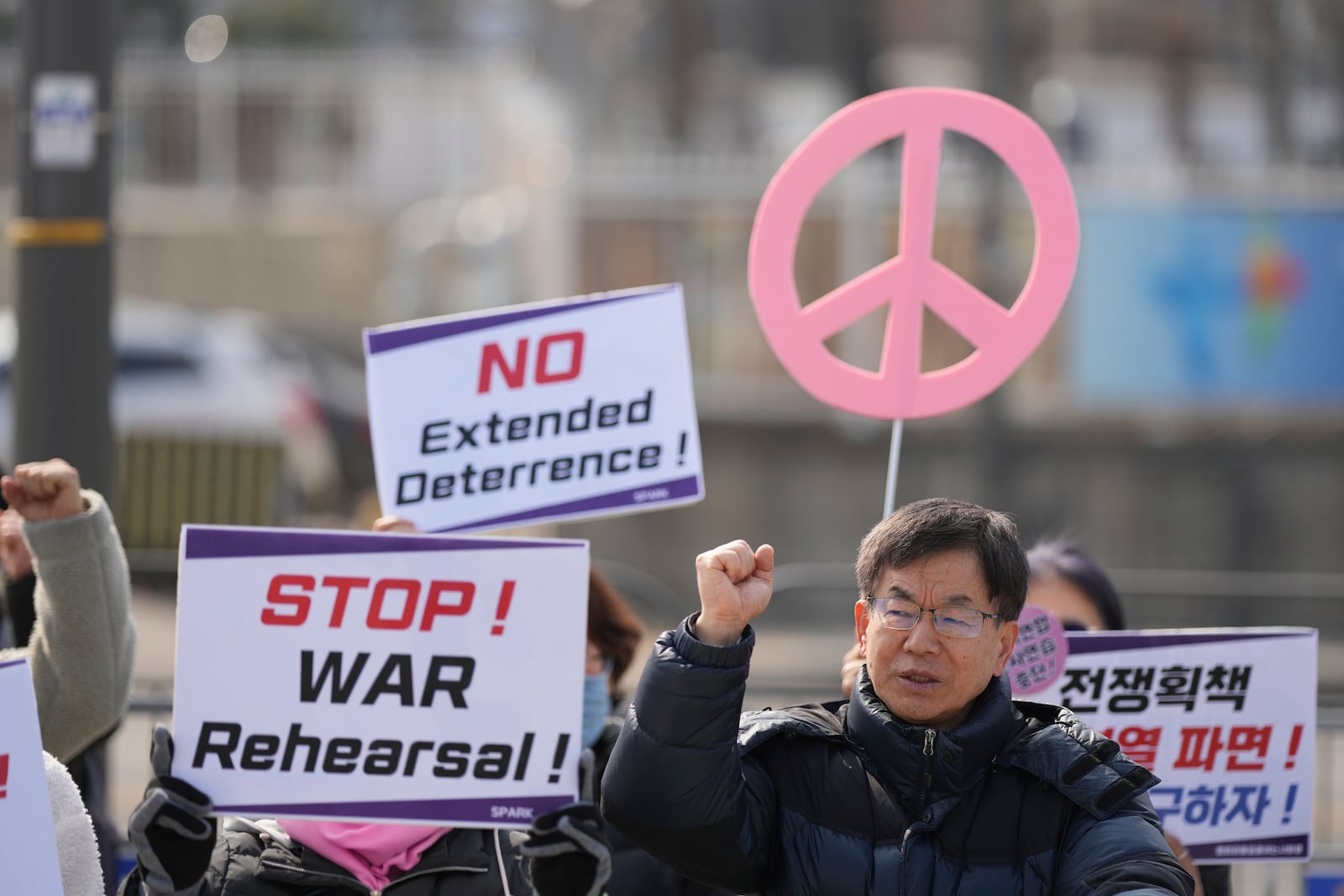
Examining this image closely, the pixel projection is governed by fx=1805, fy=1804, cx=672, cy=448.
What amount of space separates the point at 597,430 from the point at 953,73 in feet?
54.2

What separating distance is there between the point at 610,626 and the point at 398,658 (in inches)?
39.8

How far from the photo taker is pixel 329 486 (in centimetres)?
1387

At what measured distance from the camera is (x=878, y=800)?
2.73 m

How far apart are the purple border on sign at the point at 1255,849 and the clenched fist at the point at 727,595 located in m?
1.65

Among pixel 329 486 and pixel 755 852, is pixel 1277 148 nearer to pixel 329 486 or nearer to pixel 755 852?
pixel 329 486

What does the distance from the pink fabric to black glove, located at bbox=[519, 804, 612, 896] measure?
48cm

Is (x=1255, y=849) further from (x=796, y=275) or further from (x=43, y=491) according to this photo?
(x=796, y=275)

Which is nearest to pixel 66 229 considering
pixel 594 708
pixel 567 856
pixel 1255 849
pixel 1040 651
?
pixel 594 708

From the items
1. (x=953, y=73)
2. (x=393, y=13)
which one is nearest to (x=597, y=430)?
(x=953, y=73)

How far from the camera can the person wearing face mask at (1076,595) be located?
396cm

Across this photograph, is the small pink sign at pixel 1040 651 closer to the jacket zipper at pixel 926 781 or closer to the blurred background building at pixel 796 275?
the jacket zipper at pixel 926 781

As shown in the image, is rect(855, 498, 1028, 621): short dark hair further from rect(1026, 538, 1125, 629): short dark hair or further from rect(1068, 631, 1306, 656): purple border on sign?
rect(1026, 538, 1125, 629): short dark hair

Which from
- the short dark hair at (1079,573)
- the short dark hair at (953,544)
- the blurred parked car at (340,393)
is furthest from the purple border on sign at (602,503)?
the blurred parked car at (340,393)

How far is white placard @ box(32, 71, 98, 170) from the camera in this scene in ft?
16.1
